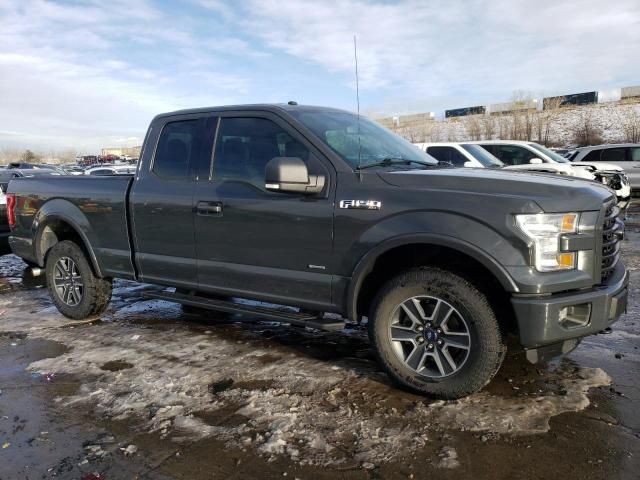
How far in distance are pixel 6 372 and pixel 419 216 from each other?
3.47 m

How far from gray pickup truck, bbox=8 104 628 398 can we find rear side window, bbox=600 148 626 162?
15138 millimetres

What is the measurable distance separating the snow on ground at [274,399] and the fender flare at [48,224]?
0.77 m

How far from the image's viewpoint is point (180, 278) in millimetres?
4559

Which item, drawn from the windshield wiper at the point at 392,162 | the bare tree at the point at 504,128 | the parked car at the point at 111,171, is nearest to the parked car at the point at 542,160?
the parked car at the point at 111,171

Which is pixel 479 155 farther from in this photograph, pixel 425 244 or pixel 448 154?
pixel 425 244

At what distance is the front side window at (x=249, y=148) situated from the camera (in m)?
4.03

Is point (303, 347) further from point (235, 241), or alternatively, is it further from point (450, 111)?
point (450, 111)

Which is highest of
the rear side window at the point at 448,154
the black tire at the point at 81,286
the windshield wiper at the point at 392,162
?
the rear side window at the point at 448,154

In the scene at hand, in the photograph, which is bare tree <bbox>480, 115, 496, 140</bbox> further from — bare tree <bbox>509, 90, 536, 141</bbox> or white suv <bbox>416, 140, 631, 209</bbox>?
white suv <bbox>416, 140, 631, 209</bbox>

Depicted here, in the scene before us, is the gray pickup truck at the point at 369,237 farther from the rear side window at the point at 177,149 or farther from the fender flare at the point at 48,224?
the fender flare at the point at 48,224

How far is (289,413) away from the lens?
10.9ft

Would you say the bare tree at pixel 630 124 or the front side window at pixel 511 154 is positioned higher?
the bare tree at pixel 630 124

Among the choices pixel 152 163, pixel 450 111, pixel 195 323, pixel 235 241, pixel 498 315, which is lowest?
pixel 195 323

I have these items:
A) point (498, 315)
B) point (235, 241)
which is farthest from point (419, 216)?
point (235, 241)
